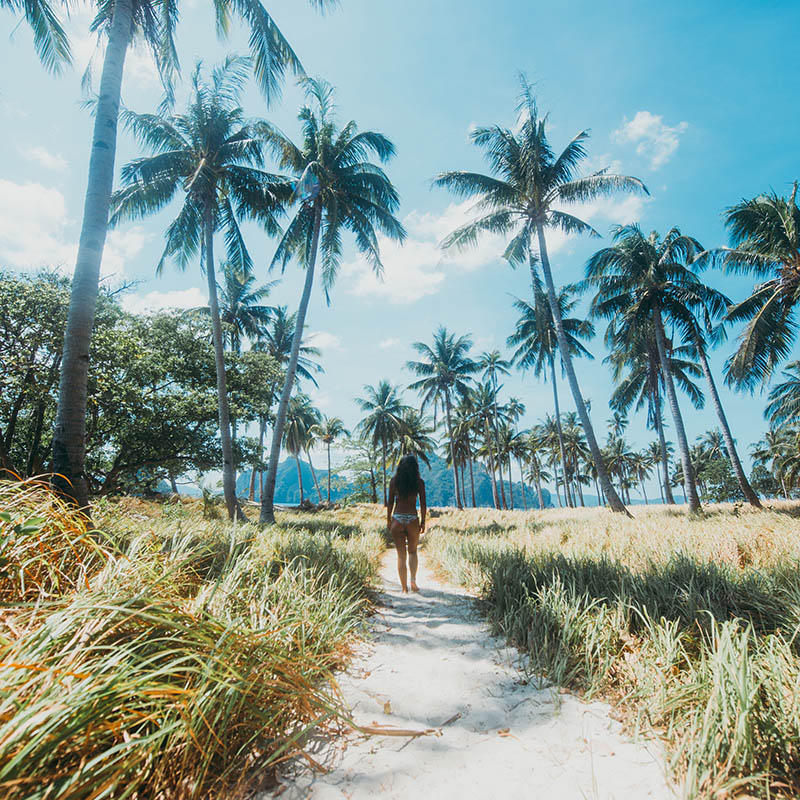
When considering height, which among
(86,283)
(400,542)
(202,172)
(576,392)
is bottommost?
(400,542)

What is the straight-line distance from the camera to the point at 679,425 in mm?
14461

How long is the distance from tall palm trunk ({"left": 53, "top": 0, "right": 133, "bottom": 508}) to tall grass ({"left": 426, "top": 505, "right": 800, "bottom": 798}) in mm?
4551

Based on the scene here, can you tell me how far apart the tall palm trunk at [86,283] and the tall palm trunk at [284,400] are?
680 cm

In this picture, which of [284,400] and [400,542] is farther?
[284,400]

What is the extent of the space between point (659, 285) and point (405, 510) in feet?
50.0

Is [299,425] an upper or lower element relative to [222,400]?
upper

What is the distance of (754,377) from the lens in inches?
511

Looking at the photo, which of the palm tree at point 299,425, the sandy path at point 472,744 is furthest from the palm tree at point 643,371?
the palm tree at point 299,425

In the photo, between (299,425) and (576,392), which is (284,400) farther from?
(299,425)

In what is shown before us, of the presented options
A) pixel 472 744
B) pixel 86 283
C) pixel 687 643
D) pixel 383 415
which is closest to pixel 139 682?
pixel 472 744

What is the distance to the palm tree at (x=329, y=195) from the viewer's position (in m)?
12.4

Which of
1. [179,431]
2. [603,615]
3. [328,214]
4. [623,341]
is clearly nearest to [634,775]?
[603,615]

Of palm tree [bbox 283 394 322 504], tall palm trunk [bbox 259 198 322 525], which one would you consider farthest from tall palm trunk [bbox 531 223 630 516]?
palm tree [bbox 283 394 322 504]

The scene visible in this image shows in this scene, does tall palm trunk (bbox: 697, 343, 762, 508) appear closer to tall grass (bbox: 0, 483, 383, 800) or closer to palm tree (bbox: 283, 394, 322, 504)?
tall grass (bbox: 0, 483, 383, 800)
